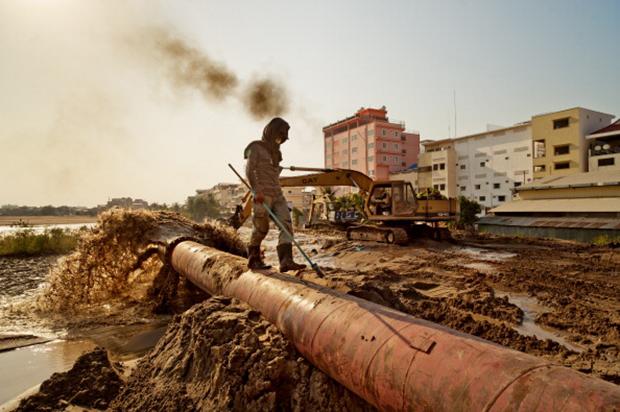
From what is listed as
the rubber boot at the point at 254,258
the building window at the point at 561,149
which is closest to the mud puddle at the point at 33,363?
the rubber boot at the point at 254,258

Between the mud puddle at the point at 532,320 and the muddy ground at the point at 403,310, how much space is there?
2 centimetres

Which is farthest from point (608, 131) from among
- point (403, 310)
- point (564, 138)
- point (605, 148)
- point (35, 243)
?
point (35, 243)

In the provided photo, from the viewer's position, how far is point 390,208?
15.7m

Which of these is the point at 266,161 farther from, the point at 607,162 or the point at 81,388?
the point at 607,162

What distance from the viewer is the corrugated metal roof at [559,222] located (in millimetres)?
16875

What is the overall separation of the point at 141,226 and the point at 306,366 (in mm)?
6462

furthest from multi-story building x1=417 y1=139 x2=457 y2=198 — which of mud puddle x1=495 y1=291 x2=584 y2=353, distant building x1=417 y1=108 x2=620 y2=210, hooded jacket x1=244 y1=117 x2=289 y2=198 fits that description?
hooded jacket x1=244 y1=117 x2=289 y2=198

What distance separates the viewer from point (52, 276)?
752cm

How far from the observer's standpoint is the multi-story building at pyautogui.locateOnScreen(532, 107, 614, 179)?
3359 cm

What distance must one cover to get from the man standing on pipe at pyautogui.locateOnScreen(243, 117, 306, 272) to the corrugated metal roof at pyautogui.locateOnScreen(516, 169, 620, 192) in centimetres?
2120

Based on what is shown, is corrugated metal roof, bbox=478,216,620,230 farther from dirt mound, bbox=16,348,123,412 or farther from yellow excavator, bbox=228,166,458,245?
dirt mound, bbox=16,348,123,412

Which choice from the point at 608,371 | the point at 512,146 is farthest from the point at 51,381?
the point at 512,146

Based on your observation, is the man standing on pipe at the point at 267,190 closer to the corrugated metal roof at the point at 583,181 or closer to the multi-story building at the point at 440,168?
the corrugated metal roof at the point at 583,181

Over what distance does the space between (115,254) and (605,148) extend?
3736 centimetres
